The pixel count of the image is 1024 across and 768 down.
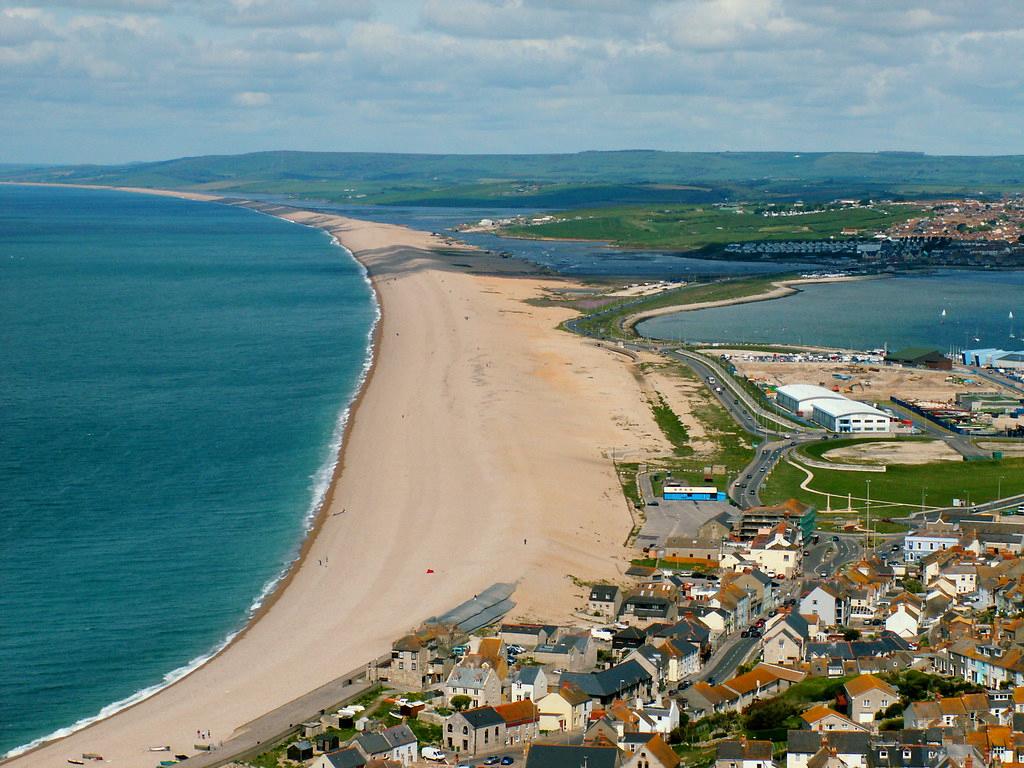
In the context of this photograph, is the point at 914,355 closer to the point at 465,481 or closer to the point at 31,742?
the point at 465,481

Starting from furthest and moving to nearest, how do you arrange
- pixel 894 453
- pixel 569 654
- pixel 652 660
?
1. pixel 894 453
2. pixel 569 654
3. pixel 652 660

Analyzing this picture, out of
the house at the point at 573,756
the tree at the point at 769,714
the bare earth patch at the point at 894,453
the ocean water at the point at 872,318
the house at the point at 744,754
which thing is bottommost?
the bare earth patch at the point at 894,453

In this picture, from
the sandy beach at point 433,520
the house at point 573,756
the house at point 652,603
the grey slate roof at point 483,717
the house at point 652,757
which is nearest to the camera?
the house at point 652,757

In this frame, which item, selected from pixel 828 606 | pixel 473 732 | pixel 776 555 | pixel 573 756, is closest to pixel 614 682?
pixel 473 732

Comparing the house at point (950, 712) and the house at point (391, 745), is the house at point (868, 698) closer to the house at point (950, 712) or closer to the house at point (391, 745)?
the house at point (950, 712)

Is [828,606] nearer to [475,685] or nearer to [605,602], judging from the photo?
[605,602]

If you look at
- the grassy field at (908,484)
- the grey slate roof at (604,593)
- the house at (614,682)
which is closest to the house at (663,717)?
the house at (614,682)

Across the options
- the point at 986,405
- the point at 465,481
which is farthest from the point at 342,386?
the point at 986,405
